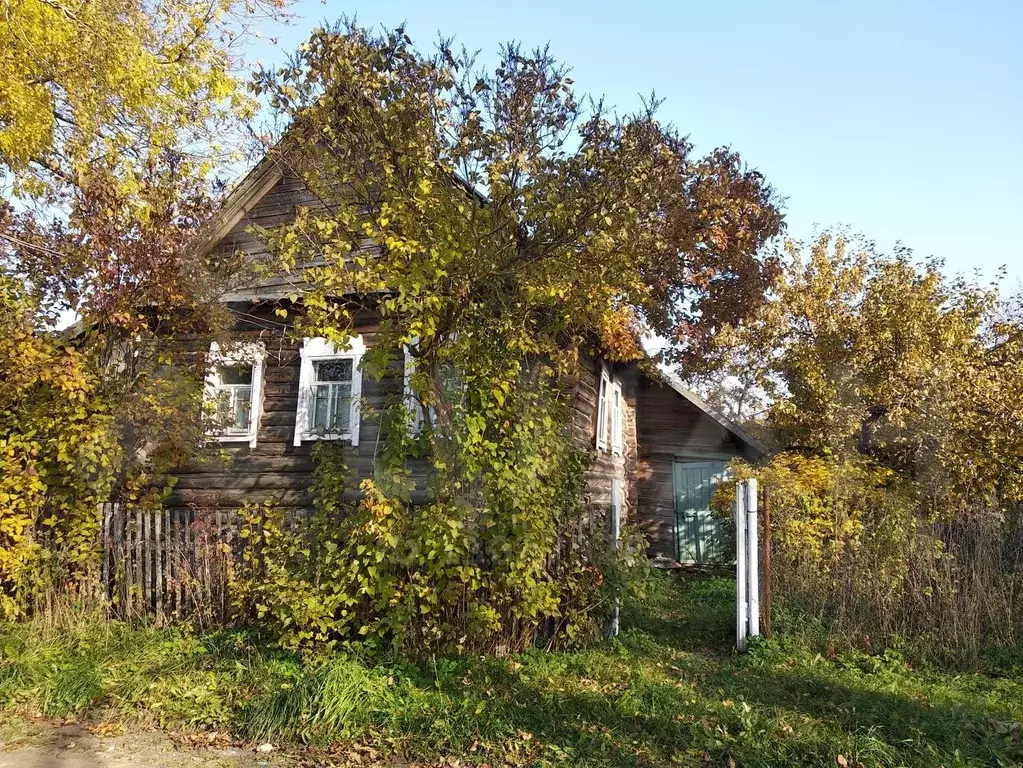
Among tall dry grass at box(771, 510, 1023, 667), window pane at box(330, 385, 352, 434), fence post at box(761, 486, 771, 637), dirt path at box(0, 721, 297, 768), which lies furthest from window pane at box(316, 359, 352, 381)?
tall dry grass at box(771, 510, 1023, 667)

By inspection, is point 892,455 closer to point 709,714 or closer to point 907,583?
point 907,583

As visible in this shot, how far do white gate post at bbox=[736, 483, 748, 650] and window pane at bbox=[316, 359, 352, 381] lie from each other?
251 inches

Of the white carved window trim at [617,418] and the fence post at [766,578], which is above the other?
the white carved window trim at [617,418]

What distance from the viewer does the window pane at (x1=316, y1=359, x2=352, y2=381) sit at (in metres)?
11.5

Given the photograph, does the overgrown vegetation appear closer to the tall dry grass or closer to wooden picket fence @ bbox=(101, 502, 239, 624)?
the tall dry grass

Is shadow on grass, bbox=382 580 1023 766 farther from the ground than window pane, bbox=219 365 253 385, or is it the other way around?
window pane, bbox=219 365 253 385

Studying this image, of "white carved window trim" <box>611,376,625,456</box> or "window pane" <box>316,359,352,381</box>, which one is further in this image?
"white carved window trim" <box>611,376,625,456</box>

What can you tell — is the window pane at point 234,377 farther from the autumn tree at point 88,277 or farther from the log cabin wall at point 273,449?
the autumn tree at point 88,277

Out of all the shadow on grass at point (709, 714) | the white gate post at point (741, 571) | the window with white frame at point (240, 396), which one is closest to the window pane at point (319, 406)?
the window with white frame at point (240, 396)

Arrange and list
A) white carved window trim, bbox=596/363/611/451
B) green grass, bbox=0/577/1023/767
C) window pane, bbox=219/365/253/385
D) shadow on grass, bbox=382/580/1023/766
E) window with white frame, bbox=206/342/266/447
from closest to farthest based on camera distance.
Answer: shadow on grass, bbox=382/580/1023/766
green grass, bbox=0/577/1023/767
window with white frame, bbox=206/342/266/447
window pane, bbox=219/365/253/385
white carved window trim, bbox=596/363/611/451

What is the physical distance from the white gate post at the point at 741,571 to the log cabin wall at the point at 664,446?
29.7 feet

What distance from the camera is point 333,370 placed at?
37.8 ft

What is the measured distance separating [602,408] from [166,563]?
30.4 ft

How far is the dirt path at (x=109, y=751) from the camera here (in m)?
4.94
